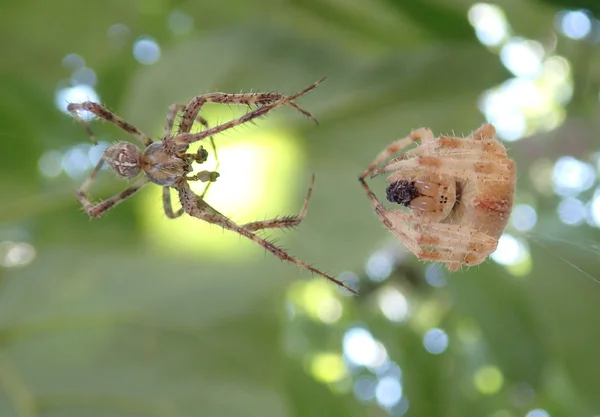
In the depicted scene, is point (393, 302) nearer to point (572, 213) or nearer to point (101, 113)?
point (572, 213)

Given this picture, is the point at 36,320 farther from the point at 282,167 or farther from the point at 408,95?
the point at 408,95

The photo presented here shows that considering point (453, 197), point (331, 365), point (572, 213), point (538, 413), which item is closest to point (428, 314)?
point (331, 365)

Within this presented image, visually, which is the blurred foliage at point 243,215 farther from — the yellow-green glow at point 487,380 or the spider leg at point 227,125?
the yellow-green glow at point 487,380

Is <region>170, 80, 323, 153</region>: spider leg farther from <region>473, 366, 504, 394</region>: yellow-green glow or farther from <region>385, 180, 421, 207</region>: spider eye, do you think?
<region>473, 366, 504, 394</region>: yellow-green glow

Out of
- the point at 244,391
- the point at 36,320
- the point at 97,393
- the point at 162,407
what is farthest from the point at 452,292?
the point at 36,320

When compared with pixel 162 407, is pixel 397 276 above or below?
above

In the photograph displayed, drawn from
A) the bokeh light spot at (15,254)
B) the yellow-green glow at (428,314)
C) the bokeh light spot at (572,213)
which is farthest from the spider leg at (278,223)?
the yellow-green glow at (428,314)

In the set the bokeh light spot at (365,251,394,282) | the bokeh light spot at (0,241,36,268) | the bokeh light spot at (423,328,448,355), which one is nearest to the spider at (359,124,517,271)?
the bokeh light spot at (0,241,36,268)
